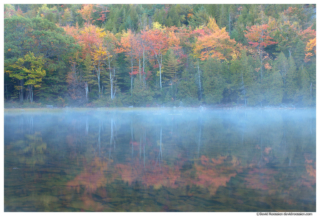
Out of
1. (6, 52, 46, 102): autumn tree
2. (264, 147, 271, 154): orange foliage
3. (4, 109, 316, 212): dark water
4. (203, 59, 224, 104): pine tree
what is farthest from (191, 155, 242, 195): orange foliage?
(6, 52, 46, 102): autumn tree

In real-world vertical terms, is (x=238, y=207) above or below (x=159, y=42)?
below

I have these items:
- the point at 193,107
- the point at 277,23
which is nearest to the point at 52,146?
the point at 193,107

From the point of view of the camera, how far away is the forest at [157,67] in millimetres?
28719

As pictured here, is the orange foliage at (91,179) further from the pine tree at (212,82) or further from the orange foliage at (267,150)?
the pine tree at (212,82)

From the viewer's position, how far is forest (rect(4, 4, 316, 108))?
2872 centimetres

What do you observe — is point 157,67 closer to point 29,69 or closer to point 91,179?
point 29,69

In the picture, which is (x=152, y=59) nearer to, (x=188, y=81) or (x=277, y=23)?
(x=188, y=81)

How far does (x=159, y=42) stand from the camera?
111 feet

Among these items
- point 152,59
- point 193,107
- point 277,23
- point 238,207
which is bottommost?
point 238,207

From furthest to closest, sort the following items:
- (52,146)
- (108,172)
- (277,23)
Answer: (277,23) → (52,146) → (108,172)

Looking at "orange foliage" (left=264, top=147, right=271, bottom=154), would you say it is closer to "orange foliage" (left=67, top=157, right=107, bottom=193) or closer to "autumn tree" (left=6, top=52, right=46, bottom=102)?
"orange foliage" (left=67, top=157, right=107, bottom=193)

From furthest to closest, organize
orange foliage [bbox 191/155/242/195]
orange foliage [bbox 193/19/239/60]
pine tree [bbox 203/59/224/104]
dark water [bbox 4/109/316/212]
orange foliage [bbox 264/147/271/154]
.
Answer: orange foliage [bbox 193/19/239/60] < pine tree [bbox 203/59/224/104] < orange foliage [bbox 264/147/271/154] < orange foliage [bbox 191/155/242/195] < dark water [bbox 4/109/316/212]

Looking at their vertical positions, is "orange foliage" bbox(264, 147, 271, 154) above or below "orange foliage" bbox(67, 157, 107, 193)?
above

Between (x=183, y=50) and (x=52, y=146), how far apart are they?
28981 mm
